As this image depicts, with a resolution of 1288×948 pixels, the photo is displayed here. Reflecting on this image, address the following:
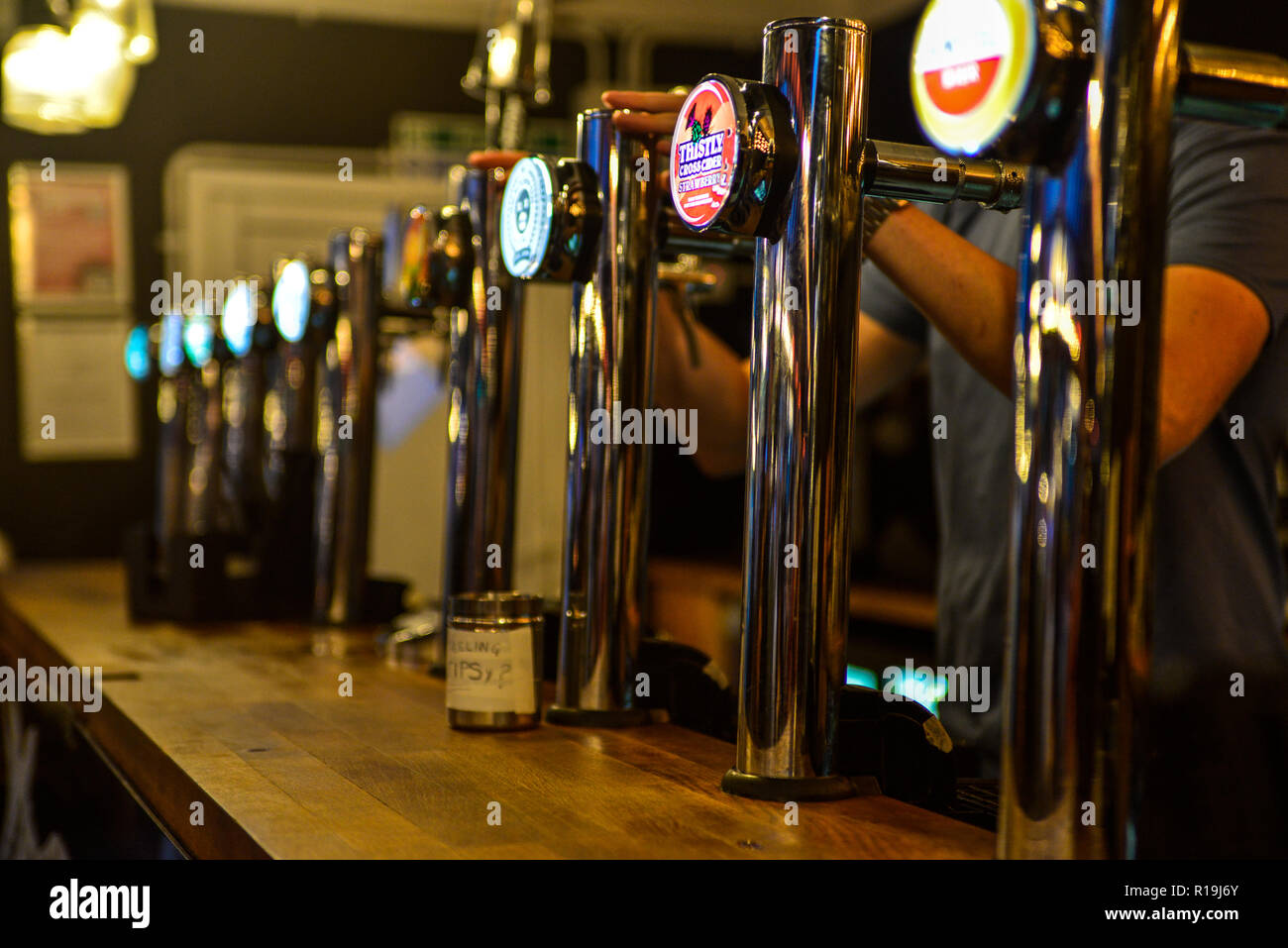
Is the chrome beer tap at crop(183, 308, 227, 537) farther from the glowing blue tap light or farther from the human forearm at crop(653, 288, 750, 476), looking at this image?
the human forearm at crop(653, 288, 750, 476)

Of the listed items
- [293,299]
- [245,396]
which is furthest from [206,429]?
[293,299]

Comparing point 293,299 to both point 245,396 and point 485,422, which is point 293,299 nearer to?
point 245,396

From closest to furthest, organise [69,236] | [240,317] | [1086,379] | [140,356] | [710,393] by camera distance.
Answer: [1086,379], [710,393], [240,317], [140,356], [69,236]

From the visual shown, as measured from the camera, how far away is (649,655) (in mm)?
1346

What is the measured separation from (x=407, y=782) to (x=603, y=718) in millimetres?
274

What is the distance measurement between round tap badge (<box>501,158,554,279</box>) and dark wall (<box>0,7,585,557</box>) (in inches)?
147

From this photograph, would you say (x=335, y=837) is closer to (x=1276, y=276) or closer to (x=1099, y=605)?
(x=1099, y=605)

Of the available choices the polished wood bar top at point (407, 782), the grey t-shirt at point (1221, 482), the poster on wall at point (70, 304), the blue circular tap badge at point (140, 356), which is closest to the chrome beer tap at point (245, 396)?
the blue circular tap badge at point (140, 356)

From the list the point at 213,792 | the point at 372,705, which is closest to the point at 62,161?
the point at 372,705

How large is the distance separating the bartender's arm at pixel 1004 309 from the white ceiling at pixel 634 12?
3.87 metres

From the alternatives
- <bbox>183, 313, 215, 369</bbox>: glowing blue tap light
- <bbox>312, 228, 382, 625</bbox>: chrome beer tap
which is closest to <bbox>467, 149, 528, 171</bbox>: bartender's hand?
<bbox>312, 228, 382, 625</bbox>: chrome beer tap

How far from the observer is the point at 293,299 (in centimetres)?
220

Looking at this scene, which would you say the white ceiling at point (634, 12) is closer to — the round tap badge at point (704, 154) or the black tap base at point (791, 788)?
the round tap badge at point (704, 154)
